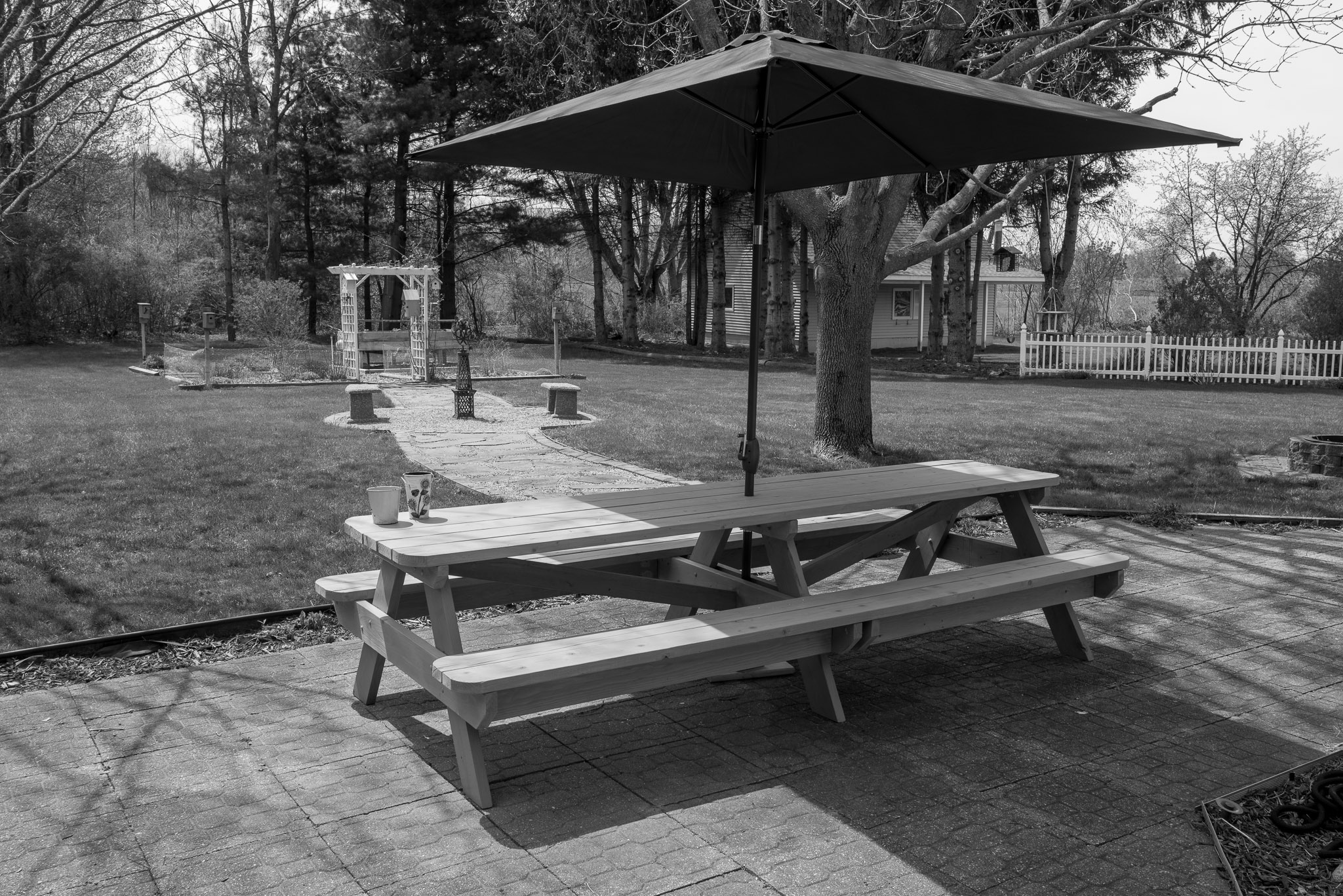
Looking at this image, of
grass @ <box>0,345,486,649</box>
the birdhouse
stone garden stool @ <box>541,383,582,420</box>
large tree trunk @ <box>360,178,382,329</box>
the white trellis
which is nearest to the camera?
grass @ <box>0,345,486,649</box>

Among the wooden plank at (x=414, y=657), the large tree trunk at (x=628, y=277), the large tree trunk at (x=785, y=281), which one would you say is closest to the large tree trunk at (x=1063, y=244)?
the large tree trunk at (x=785, y=281)

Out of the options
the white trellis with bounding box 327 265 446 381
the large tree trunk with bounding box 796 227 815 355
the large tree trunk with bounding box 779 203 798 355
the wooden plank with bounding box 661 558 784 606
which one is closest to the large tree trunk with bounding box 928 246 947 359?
the large tree trunk with bounding box 796 227 815 355

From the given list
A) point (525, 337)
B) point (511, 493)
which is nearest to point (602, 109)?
point (511, 493)

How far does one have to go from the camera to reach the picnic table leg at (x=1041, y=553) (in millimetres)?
4633

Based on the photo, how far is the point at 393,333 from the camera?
20953 mm

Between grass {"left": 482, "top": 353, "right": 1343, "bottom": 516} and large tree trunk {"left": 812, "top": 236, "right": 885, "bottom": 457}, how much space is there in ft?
1.03

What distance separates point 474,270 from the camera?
3647cm

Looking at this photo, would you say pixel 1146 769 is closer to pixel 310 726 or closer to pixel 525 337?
pixel 310 726

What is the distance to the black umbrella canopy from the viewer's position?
12.2 feet

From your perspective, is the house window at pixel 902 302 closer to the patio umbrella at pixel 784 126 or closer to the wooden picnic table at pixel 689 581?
the patio umbrella at pixel 784 126

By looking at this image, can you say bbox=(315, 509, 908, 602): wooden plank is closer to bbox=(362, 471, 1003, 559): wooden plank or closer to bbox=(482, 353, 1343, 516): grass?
bbox=(362, 471, 1003, 559): wooden plank

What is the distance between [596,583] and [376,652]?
84cm

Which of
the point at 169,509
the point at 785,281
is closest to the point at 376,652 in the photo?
the point at 169,509

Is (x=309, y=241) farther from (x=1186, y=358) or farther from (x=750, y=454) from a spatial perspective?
(x=750, y=454)
